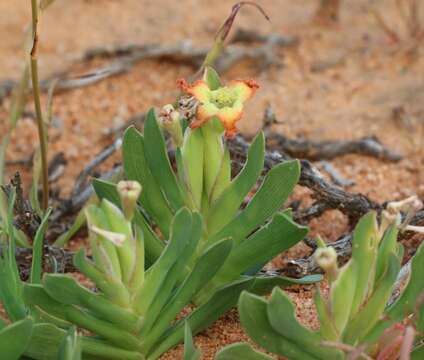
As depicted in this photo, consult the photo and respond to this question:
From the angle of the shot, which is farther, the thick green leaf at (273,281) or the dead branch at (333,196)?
the dead branch at (333,196)

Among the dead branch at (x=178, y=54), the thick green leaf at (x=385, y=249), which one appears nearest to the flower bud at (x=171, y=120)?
the thick green leaf at (x=385, y=249)

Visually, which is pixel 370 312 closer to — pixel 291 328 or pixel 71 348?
pixel 291 328

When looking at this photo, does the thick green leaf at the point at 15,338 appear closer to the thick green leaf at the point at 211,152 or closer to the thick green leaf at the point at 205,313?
the thick green leaf at the point at 205,313

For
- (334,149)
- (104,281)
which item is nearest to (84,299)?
(104,281)

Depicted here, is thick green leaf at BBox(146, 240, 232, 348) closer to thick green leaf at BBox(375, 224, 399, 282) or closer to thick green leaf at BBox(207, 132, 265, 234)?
thick green leaf at BBox(207, 132, 265, 234)

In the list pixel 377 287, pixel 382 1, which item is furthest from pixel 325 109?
pixel 377 287
